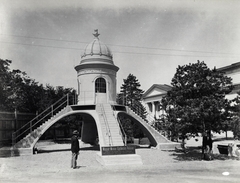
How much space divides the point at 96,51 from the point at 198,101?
11.7m

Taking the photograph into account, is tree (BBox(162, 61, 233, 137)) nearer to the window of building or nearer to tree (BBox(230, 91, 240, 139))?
tree (BBox(230, 91, 240, 139))

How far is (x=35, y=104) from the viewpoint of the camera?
33.6 metres

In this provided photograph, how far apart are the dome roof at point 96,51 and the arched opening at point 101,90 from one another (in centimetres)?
226

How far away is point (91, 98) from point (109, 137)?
19.3 feet

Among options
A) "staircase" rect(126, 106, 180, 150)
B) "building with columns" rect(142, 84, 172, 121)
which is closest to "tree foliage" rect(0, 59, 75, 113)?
"staircase" rect(126, 106, 180, 150)

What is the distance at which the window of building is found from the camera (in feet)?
72.0

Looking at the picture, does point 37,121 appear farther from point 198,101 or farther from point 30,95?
point 198,101

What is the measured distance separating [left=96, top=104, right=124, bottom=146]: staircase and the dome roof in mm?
4935

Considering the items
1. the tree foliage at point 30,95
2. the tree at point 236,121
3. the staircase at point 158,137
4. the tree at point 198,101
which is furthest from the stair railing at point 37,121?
the tree at point 236,121

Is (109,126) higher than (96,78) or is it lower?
Answer: lower

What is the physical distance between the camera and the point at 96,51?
22.7 metres

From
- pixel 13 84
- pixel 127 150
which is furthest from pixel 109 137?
pixel 13 84

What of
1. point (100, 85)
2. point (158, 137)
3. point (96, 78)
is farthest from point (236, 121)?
point (96, 78)

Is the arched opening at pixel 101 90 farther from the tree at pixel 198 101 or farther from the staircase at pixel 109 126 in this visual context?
the tree at pixel 198 101
